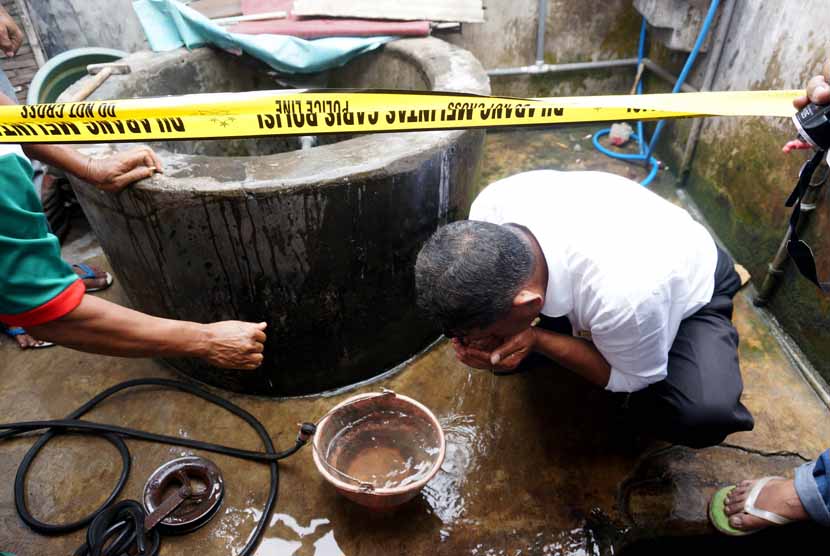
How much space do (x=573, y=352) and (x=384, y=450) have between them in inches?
34.9

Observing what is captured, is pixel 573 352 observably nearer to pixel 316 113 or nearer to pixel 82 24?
pixel 316 113

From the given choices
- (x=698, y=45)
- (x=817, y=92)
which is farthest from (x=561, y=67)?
(x=817, y=92)

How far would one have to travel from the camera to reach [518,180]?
202 cm

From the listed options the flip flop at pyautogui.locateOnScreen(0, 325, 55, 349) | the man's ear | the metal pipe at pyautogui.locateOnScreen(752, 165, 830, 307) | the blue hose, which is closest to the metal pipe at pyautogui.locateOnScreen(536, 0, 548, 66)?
the blue hose

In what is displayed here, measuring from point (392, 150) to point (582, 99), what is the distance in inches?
31.4

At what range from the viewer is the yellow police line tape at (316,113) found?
1849mm

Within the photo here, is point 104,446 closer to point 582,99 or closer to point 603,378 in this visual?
point 603,378

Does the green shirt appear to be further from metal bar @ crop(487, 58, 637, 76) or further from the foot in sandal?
metal bar @ crop(487, 58, 637, 76)

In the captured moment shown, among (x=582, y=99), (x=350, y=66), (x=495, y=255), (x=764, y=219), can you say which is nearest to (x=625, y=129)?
(x=764, y=219)

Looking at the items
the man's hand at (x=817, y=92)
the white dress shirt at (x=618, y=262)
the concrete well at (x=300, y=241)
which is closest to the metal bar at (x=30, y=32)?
the concrete well at (x=300, y=241)

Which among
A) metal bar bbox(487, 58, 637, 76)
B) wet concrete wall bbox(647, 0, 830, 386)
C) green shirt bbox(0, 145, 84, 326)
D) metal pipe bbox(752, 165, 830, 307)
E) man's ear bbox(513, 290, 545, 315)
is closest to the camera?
green shirt bbox(0, 145, 84, 326)

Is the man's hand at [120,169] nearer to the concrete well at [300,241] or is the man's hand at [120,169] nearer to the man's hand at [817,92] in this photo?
the concrete well at [300,241]

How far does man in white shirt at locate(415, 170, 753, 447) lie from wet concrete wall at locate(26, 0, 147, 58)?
3899 mm

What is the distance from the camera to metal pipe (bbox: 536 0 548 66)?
4281mm
